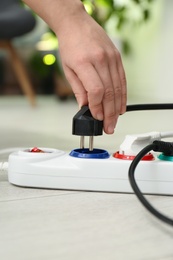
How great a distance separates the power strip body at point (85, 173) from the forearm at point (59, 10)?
19cm

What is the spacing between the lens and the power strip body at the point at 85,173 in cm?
66

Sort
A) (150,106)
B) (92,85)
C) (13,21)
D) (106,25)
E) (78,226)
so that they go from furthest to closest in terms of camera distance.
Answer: (106,25) < (13,21) < (150,106) < (92,85) < (78,226)

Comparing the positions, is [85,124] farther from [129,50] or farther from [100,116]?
[129,50]

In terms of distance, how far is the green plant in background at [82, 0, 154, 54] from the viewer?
314 centimetres

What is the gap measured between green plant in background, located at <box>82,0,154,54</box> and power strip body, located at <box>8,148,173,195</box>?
2.56 m

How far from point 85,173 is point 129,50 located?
2852 mm

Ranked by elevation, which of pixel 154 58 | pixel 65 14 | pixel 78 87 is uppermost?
pixel 65 14

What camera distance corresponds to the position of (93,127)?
675 millimetres

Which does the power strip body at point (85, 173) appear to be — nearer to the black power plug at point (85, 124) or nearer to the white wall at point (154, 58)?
the black power plug at point (85, 124)

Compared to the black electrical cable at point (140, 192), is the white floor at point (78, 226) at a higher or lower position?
lower

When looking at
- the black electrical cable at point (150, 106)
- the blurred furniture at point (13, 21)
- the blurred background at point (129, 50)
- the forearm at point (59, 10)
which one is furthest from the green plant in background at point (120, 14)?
the forearm at point (59, 10)

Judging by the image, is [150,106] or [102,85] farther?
[150,106]

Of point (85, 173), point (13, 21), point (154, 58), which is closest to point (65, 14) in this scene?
point (85, 173)

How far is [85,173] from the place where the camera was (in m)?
0.68
